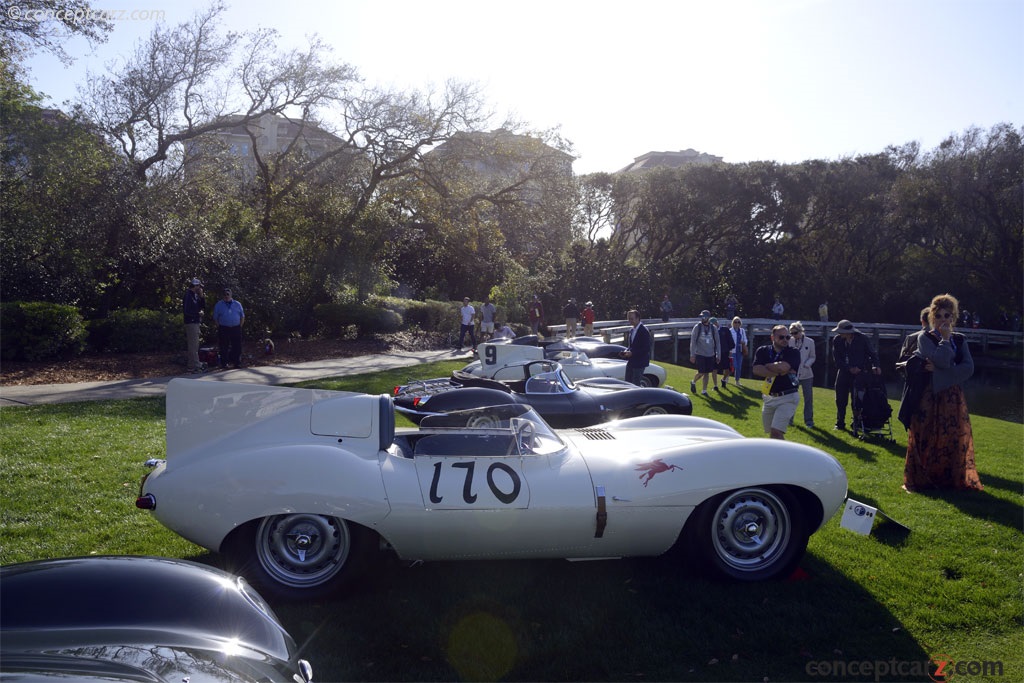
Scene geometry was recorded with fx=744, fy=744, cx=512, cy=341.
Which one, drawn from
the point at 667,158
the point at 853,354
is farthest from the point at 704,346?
the point at 667,158

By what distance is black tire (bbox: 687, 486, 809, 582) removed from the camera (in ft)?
16.2

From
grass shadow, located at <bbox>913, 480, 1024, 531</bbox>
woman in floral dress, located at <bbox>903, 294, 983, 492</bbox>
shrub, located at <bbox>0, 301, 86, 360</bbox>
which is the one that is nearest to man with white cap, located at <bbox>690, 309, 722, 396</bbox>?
woman in floral dress, located at <bbox>903, 294, 983, 492</bbox>

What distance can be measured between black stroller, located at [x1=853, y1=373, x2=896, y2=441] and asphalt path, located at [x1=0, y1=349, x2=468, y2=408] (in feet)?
29.3

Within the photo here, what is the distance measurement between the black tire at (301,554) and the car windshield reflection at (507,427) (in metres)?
0.97

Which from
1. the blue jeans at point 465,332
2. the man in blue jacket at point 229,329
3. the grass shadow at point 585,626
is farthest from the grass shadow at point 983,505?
the blue jeans at point 465,332

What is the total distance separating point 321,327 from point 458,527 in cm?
1940

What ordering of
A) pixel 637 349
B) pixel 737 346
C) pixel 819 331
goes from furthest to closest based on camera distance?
pixel 819 331 → pixel 737 346 → pixel 637 349

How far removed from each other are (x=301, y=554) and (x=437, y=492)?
3.00 ft

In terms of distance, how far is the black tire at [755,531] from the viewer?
495 centimetres

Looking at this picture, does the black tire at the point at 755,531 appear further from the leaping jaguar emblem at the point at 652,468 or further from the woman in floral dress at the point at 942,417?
the woman in floral dress at the point at 942,417

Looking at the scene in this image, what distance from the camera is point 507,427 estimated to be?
5535mm

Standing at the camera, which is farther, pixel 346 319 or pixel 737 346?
pixel 346 319

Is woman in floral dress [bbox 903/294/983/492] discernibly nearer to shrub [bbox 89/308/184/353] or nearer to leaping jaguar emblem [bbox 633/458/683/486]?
leaping jaguar emblem [bbox 633/458/683/486]

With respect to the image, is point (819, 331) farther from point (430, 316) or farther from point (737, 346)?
point (737, 346)
